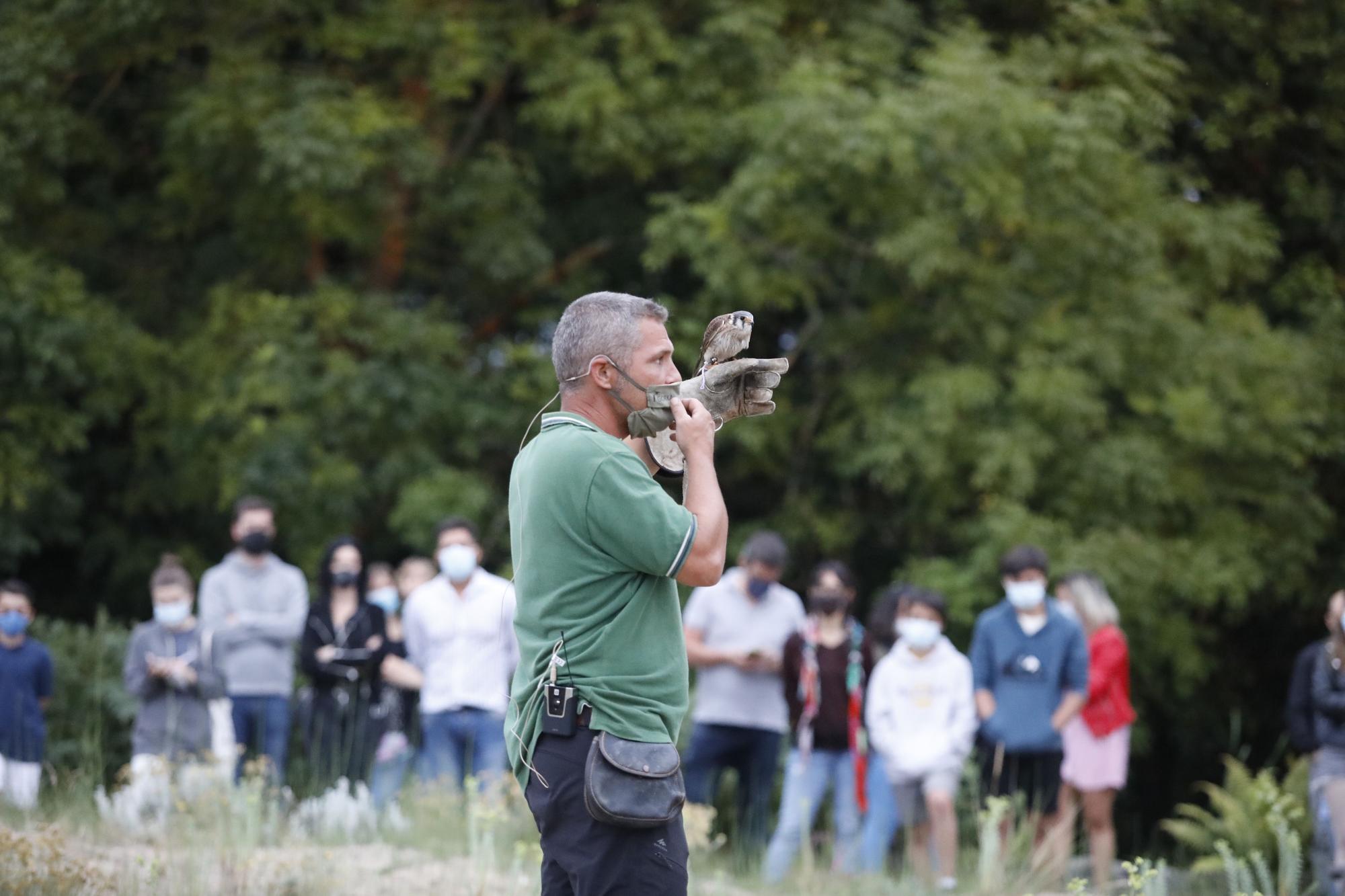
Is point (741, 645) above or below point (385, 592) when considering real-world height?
below

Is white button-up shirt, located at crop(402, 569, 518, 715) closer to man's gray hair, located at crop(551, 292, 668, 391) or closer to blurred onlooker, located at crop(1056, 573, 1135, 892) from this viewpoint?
blurred onlooker, located at crop(1056, 573, 1135, 892)

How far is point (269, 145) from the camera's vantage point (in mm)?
12438

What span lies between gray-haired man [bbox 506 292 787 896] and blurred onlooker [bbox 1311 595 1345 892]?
4860 mm

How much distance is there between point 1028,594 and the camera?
8.17 metres

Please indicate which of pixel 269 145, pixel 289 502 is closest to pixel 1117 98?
pixel 269 145

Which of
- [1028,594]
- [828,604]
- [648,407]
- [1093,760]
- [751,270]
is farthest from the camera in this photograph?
[751,270]

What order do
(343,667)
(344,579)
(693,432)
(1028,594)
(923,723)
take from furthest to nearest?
1. (344,579)
2. (343,667)
3. (1028,594)
4. (923,723)
5. (693,432)

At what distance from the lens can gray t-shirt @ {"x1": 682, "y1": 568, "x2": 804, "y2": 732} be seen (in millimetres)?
8406

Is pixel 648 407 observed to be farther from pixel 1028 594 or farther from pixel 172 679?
pixel 172 679

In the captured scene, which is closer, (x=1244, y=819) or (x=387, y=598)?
(x=1244, y=819)

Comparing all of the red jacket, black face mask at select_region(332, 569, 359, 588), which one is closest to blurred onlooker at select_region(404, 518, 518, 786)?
black face mask at select_region(332, 569, 359, 588)

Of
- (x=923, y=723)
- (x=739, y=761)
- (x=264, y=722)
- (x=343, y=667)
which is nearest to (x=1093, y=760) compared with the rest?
(x=923, y=723)

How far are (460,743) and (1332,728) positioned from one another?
187 inches

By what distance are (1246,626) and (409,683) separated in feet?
34.1
